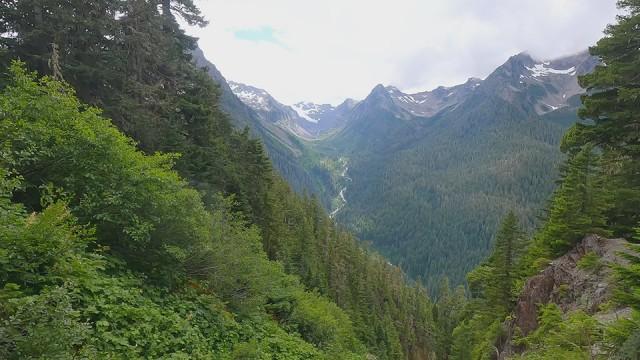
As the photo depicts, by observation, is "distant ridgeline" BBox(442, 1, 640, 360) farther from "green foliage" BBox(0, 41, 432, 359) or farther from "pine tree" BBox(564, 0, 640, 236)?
"green foliage" BBox(0, 41, 432, 359)

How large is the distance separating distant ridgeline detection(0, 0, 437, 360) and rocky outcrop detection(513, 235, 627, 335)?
8448 millimetres

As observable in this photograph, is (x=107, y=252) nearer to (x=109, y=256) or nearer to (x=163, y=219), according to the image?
(x=109, y=256)

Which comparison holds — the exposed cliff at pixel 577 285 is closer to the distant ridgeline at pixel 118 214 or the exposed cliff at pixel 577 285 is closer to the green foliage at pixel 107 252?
the distant ridgeline at pixel 118 214

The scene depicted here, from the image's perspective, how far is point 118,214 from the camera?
32.3 ft

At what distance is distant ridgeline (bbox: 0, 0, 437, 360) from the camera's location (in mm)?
6656

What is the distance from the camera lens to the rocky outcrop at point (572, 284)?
1377 cm

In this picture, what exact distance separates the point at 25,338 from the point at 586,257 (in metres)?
Result: 16.7

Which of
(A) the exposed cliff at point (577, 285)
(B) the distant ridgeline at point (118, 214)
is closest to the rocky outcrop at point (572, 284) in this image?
(A) the exposed cliff at point (577, 285)

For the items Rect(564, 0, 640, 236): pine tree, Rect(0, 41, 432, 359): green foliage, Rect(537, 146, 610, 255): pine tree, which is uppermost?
Rect(564, 0, 640, 236): pine tree

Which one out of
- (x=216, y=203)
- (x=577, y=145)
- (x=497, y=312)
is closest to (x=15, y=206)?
(x=216, y=203)

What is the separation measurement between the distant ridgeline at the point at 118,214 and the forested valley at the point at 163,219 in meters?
0.05

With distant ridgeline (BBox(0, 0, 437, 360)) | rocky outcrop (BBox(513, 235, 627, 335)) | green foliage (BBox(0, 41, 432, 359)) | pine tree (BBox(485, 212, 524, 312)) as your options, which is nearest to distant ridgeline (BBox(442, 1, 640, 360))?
rocky outcrop (BBox(513, 235, 627, 335))

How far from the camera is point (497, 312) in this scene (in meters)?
25.3

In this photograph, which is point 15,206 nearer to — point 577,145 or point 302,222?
point 577,145
